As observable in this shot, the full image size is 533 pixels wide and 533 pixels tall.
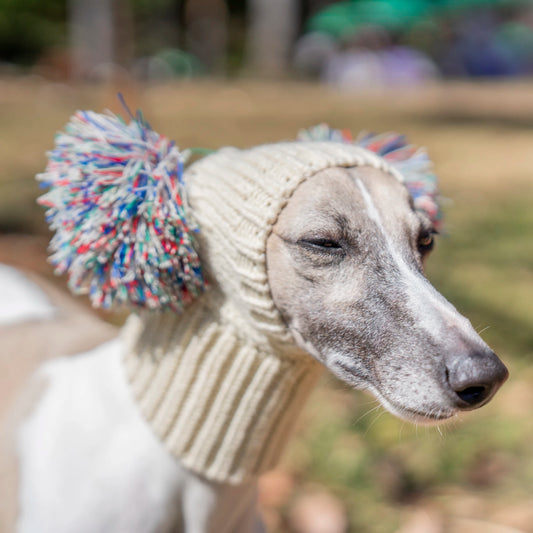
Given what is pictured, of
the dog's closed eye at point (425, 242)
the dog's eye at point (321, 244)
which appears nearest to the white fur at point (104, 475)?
the dog's eye at point (321, 244)

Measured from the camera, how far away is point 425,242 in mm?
1462

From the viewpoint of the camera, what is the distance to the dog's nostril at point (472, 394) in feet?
3.99

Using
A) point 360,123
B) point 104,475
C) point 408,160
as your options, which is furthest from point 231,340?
point 360,123

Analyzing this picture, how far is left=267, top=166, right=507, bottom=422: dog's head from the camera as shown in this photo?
1237 millimetres

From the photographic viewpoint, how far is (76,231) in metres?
1.43

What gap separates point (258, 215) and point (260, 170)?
0.11 metres

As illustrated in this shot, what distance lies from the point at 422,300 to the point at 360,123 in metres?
7.72

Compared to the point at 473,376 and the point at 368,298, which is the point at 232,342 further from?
the point at 473,376

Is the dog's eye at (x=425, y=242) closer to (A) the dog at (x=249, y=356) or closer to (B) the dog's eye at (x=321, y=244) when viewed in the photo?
(A) the dog at (x=249, y=356)

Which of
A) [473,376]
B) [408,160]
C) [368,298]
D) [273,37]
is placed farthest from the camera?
[273,37]

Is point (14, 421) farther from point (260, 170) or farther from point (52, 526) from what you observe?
point (260, 170)

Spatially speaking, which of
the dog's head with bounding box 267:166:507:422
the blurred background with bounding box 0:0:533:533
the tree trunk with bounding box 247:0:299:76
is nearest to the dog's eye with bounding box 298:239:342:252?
the dog's head with bounding box 267:166:507:422

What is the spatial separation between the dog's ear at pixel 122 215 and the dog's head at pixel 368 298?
0.20 meters

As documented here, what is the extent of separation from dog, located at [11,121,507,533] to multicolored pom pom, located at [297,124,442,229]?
0.13 m
